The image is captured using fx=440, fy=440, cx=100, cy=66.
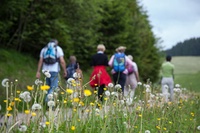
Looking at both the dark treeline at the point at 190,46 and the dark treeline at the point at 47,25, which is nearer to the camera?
the dark treeline at the point at 47,25

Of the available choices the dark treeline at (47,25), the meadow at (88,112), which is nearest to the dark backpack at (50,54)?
the meadow at (88,112)

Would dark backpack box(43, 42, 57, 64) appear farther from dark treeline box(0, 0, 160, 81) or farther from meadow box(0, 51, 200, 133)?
dark treeline box(0, 0, 160, 81)

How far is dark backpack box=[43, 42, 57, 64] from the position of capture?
11266 mm

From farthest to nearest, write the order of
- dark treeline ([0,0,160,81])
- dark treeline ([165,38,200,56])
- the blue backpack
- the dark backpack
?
dark treeline ([165,38,200,56])
dark treeline ([0,0,160,81])
the blue backpack
the dark backpack

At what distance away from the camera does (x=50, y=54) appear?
1130 cm

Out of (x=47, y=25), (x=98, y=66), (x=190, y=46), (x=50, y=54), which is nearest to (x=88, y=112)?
(x=50, y=54)

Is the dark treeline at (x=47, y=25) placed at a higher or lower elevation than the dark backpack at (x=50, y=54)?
higher

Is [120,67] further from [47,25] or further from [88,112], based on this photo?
[88,112]

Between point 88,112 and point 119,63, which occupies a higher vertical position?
point 119,63

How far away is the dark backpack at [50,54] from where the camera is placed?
11266 mm

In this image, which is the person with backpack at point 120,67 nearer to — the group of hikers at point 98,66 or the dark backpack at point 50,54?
the group of hikers at point 98,66

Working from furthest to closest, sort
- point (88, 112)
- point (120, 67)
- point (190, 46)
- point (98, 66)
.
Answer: point (190, 46) → point (120, 67) → point (98, 66) → point (88, 112)

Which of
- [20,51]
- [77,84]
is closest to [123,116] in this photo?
[77,84]

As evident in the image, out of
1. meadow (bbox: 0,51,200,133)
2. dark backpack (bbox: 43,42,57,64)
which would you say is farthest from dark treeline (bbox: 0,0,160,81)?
meadow (bbox: 0,51,200,133)
